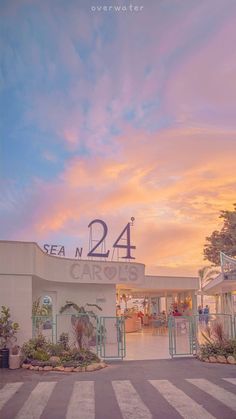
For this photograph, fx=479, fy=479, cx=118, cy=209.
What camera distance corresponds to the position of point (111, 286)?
25.3 metres

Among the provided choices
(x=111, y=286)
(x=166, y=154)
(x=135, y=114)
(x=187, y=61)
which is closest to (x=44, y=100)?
(x=135, y=114)

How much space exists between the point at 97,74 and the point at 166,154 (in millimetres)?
5067

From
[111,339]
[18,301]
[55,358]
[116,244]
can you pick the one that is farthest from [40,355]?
[116,244]

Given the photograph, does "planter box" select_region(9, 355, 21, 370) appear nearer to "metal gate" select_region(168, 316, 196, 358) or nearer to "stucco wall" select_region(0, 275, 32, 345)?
"stucco wall" select_region(0, 275, 32, 345)

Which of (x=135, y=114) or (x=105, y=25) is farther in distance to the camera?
(x=135, y=114)

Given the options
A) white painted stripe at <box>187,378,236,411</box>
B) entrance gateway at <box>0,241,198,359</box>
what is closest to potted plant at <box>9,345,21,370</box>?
entrance gateway at <box>0,241,198,359</box>

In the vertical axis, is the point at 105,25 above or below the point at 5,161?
above

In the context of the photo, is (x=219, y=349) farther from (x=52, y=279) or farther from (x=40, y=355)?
(x=52, y=279)

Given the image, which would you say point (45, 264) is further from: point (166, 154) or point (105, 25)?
point (105, 25)

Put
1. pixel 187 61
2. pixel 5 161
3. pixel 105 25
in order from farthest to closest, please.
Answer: pixel 5 161
pixel 187 61
pixel 105 25

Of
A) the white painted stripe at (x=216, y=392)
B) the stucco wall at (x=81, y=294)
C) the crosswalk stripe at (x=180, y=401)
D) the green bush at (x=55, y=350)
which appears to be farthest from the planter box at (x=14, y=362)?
the stucco wall at (x=81, y=294)

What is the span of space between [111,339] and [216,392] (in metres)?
13.7

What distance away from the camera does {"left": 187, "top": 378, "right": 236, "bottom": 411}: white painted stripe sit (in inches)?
388

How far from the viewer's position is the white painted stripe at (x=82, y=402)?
909cm
